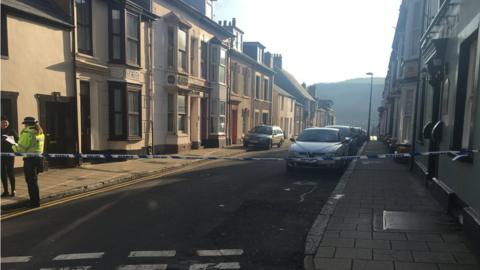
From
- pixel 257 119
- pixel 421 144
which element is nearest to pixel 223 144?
pixel 257 119

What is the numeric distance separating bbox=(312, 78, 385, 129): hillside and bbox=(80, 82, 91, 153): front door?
108 m

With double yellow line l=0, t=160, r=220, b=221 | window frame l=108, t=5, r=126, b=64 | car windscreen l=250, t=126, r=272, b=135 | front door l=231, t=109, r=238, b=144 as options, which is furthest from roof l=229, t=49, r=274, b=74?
double yellow line l=0, t=160, r=220, b=221

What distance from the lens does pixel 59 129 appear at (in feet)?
40.5

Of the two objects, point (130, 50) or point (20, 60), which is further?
point (130, 50)

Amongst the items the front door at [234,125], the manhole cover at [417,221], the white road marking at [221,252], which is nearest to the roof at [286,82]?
the front door at [234,125]

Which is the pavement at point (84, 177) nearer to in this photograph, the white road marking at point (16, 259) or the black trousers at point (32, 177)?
the black trousers at point (32, 177)

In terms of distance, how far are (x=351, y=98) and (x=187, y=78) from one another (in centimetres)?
12841

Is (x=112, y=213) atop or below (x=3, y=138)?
below

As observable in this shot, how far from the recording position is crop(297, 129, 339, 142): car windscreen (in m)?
13.3

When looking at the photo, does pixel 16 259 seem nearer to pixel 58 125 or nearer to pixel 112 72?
pixel 58 125

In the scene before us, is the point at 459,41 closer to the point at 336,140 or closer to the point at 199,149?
the point at 336,140

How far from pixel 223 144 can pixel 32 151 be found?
17671mm

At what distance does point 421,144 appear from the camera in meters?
11.3

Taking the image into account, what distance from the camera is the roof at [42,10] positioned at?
10302 millimetres
